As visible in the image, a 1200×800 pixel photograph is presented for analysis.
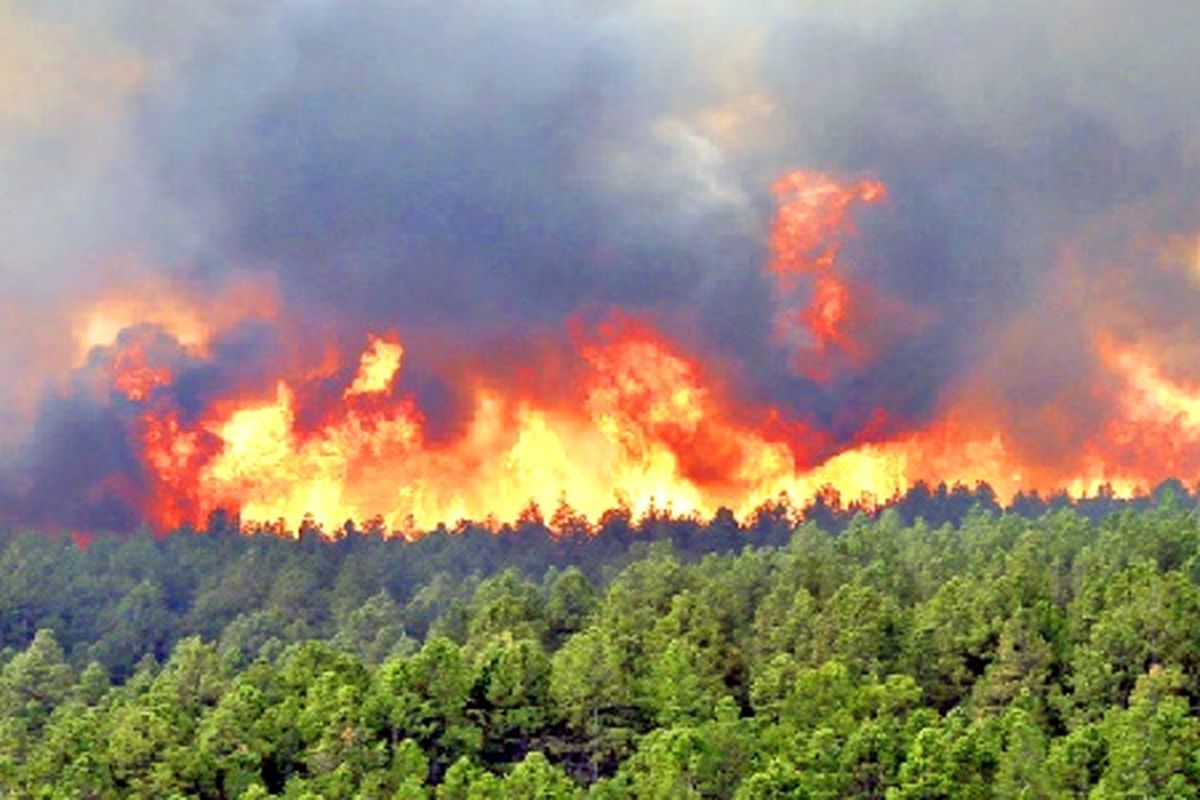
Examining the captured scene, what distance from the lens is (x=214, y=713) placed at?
328ft

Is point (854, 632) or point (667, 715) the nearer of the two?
point (667, 715)

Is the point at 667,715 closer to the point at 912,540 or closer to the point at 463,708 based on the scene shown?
the point at 463,708

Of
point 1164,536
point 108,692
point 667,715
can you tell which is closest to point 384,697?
point 667,715

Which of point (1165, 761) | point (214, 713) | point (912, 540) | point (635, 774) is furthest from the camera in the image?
point (912, 540)

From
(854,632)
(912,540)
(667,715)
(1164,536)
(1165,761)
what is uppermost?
(912,540)

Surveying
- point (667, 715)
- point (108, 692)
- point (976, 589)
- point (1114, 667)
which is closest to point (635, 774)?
point (667, 715)

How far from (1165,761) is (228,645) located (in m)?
117

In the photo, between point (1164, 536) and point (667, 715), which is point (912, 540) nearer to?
point (1164, 536)

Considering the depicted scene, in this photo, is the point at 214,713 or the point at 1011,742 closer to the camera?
the point at 1011,742

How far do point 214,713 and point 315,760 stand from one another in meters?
8.75

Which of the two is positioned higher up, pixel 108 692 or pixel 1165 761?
pixel 108 692

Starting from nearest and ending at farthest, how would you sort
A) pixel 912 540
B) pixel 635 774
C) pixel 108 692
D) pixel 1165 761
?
pixel 1165 761, pixel 635 774, pixel 108 692, pixel 912 540

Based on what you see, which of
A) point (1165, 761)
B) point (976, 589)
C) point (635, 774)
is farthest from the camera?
point (976, 589)

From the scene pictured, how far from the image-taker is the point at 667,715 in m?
102
